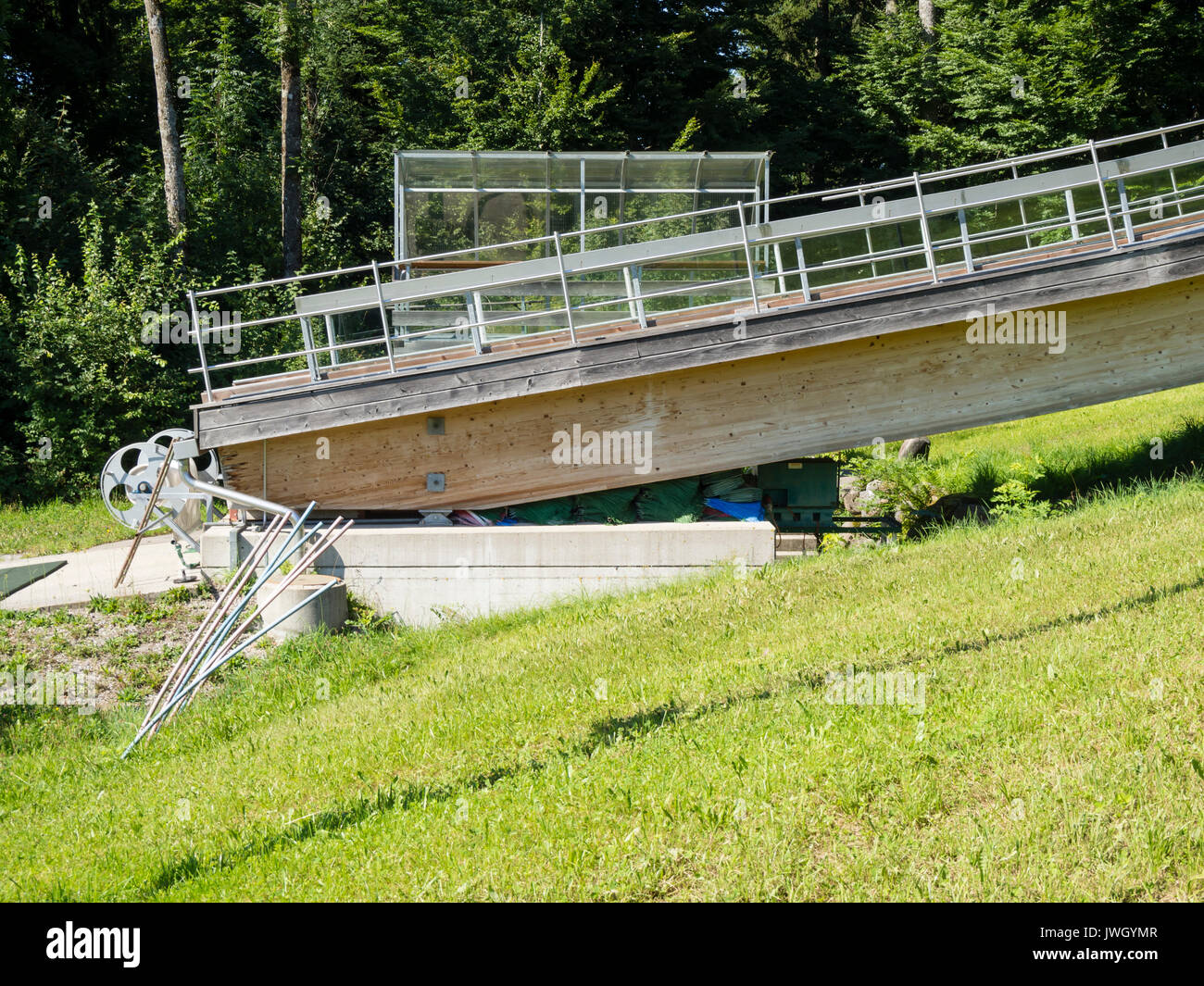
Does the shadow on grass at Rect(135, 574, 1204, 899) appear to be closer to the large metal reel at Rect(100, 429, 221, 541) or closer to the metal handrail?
the metal handrail

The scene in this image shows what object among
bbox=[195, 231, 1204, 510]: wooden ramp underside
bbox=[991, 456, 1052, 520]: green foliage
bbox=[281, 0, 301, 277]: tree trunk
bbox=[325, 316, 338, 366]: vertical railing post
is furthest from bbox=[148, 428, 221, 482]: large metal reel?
bbox=[991, 456, 1052, 520]: green foliage

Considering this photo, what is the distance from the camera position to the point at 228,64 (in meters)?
28.3

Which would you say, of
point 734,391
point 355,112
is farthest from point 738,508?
point 355,112

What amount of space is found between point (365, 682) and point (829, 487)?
6.93m

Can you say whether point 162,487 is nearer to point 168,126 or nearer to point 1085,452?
point 168,126

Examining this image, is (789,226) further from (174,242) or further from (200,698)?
(174,242)

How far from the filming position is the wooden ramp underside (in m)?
12.6

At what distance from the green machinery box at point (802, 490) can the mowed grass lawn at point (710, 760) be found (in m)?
3.43

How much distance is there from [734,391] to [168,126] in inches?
576

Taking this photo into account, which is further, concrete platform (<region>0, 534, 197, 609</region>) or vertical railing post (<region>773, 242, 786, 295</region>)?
vertical railing post (<region>773, 242, 786, 295</region>)

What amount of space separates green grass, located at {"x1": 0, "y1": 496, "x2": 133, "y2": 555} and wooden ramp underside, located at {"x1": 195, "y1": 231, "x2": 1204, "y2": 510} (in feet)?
12.4

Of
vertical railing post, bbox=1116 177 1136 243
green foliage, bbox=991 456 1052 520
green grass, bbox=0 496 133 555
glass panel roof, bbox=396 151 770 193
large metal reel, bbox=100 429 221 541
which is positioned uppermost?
glass panel roof, bbox=396 151 770 193

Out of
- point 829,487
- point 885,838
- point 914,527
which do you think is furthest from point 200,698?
point 914,527

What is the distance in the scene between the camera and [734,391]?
42.9 feet
